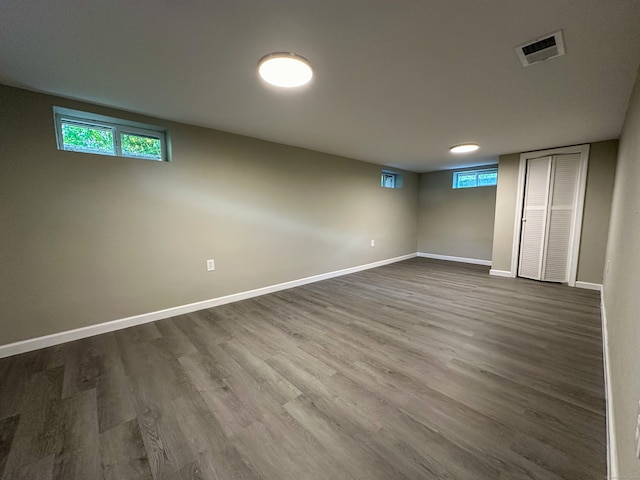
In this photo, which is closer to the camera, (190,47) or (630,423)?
(630,423)

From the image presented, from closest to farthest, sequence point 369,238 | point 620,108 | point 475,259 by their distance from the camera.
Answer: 1. point 620,108
2. point 369,238
3. point 475,259

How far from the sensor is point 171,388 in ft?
5.66

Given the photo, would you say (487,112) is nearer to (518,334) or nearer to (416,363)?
(518,334)

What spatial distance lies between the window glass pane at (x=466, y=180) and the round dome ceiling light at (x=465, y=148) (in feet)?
6.78

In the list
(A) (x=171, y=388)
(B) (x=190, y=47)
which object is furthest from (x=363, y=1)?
(A) (x=171, y=388)

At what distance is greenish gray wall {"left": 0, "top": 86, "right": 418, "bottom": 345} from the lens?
2107mm

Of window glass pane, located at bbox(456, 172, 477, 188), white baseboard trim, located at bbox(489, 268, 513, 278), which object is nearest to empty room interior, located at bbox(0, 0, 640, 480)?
white baseboard trim, located at bbox(489, 268, 513, 278)

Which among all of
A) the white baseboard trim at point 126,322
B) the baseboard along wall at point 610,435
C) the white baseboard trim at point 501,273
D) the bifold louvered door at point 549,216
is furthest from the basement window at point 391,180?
the baseboard along wall at point 610,435

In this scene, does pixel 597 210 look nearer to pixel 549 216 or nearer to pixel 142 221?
pixel 549 216

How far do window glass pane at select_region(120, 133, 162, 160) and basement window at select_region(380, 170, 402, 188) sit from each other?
4.45 meters

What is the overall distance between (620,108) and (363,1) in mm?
2981

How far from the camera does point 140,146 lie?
8.95 ft

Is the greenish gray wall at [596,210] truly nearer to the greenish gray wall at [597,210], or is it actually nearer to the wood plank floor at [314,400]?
the greenish gray wall at [597,210]

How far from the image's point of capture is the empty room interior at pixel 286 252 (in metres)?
1.27
